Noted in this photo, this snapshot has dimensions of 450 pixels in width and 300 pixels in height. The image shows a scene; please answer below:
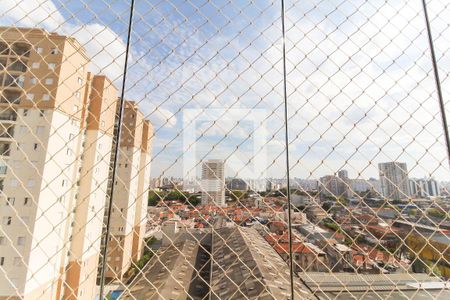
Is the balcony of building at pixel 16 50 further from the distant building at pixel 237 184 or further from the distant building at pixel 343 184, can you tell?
the distant building at pixel 343 184

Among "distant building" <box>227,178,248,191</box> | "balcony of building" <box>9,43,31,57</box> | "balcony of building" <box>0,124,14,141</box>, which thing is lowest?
"distant building" <box>227,178,248,191</box>

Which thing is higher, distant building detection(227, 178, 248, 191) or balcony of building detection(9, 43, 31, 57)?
balcony of building detection(9, 43, 31, 57)

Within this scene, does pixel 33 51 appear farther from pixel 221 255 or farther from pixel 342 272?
pixel 342 272

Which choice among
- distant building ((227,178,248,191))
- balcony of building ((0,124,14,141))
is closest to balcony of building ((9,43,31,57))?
balcony of building ((0,124,14,141))

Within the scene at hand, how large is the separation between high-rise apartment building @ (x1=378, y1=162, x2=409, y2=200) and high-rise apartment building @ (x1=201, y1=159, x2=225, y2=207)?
2.22ft

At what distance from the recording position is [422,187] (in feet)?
3.44

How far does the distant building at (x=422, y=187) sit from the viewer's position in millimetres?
1047

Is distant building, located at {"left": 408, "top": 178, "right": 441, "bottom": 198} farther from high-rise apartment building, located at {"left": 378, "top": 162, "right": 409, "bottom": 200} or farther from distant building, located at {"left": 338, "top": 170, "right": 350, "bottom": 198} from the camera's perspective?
distant building, located at {"left": 338, "top": 170, "right": 350, "bottom": 198}

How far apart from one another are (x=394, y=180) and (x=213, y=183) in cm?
79

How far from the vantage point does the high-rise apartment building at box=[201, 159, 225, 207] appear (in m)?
0.98

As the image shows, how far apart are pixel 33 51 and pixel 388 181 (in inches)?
68.0

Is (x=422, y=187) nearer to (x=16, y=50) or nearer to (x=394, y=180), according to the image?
(x=394, y=180)

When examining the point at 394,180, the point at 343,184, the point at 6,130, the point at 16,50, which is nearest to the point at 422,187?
the point at 394,180

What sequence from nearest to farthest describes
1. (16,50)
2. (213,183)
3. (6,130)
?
1. (6,130)
2. (213,183)
3. (16,50)
